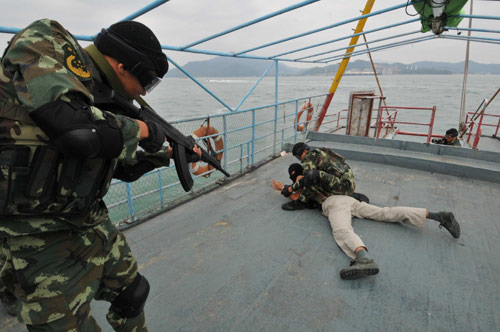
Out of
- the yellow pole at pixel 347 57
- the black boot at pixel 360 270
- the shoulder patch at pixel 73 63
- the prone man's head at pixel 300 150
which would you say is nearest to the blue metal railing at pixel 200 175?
the yellow pole at pixel 347 57

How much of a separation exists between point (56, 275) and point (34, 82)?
0.80 metres

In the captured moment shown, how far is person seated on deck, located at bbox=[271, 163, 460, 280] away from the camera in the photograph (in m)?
2.38

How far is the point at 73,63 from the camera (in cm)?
100

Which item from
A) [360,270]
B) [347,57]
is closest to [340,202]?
[360,270]

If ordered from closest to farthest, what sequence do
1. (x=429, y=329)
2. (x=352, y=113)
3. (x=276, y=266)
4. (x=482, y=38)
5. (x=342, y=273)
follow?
(x=429, y=329) → (x=342, y=273) → (x=276, y=266) → (x=482, y=38) → (x=352, y=113)

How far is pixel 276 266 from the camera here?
2.55 metres

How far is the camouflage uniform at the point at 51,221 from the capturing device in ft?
2.95

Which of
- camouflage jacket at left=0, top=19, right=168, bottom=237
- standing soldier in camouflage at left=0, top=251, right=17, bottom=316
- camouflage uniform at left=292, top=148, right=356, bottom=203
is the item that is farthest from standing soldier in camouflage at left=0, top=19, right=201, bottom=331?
camouflage uniform at left=292, top=148, right=356, bottom=203

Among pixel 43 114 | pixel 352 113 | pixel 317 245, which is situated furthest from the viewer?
pixel 352 113

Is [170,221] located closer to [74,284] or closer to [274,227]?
[274,227]

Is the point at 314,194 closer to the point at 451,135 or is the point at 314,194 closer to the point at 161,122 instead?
the point at 161,122

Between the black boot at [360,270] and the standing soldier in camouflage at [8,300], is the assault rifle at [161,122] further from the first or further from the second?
the black boot at [360,270]

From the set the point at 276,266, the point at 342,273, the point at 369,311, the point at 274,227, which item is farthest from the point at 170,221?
the point at 369,311

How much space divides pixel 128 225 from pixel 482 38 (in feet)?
21.8
